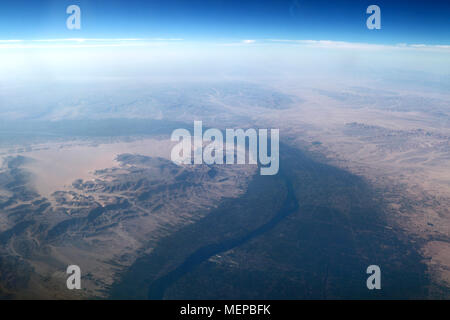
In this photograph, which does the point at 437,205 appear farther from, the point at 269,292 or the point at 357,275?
the point at 269,292

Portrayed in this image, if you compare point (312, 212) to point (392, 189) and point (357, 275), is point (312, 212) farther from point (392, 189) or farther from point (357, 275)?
point (392, 189)

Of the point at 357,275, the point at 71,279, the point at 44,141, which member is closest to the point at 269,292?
the point at 357,275

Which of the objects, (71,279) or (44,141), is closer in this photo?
(71,279)

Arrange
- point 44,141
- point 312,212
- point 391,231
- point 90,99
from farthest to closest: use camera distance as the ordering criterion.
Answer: point 90,99, point 44,141, point 312,212, point 391,231

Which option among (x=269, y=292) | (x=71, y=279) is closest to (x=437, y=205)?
(x=269, y=292)

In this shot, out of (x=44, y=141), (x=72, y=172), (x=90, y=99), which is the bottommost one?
(x=72, y=172)
